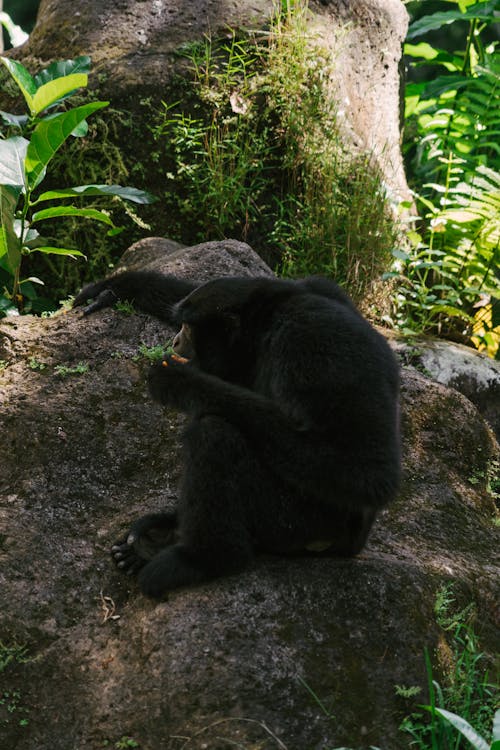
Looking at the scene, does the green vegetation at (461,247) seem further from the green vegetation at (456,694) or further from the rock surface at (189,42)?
the green vegetation at (456,694)

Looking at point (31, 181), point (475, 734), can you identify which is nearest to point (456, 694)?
point (475, 734)

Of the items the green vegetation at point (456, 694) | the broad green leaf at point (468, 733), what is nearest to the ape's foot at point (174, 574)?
the green vegetation at point (456, 694)

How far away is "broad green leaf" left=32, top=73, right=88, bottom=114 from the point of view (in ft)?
18.1

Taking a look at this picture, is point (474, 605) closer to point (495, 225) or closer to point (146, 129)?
point (495, 225)

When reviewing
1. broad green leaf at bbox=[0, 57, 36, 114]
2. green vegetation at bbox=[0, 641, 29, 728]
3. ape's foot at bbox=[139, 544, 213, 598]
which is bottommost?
green vegetation at bbox=[0, 641, 29, 728]

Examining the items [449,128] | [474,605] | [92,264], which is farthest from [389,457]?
[449,128]

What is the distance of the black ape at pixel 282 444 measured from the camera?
3.31m

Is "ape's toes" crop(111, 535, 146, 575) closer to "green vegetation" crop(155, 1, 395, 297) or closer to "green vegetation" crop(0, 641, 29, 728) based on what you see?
"green vegetation" crop(0, 641, 29, 728)

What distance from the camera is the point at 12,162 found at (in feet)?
17.8

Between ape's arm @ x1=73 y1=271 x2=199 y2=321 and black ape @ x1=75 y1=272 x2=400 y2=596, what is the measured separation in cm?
115

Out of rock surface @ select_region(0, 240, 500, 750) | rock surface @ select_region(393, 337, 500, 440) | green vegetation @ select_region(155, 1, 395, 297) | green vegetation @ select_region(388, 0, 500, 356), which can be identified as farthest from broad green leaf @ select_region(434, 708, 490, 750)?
green vegetation @ select_region(155, 1, 395, 297)

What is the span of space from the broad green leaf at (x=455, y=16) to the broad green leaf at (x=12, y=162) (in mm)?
4666

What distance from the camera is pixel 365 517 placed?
141 inches

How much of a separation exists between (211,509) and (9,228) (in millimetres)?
2815
